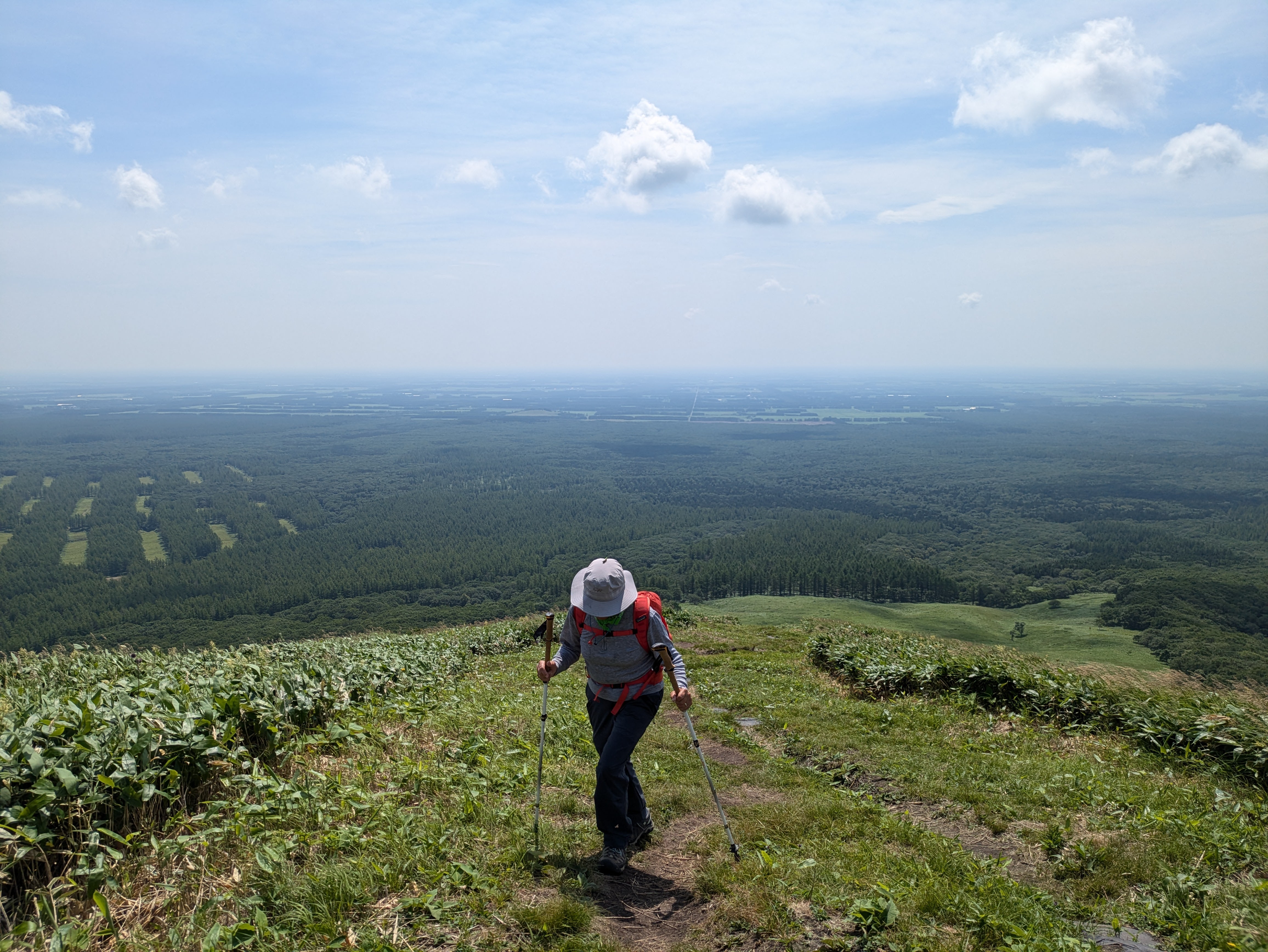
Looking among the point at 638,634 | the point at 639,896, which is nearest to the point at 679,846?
the point at 639,896

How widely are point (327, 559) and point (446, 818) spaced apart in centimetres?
14402

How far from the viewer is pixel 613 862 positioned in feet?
20.4

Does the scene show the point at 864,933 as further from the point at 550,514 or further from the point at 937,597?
the point at 550,514

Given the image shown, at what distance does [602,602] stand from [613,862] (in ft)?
8.35

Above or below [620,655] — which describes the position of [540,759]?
below

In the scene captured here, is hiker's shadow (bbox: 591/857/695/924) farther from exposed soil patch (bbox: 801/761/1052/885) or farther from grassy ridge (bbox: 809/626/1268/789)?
grassy ridge (bbox: 809/626/1268/789)

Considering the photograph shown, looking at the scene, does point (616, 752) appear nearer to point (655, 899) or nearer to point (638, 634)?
point (638, 634)

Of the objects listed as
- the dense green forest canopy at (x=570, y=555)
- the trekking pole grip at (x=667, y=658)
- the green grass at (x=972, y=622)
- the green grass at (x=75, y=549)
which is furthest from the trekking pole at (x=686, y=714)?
the green grass at (x=75, y=549)

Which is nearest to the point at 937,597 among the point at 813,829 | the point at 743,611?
the point at 743,611

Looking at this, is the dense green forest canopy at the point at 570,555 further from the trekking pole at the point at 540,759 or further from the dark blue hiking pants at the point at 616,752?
the dark blue hiking pants at the point at 616,752

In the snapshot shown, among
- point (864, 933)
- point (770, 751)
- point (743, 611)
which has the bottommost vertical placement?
point (743, 611)

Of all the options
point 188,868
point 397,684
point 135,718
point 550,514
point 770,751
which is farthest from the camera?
point 550,514

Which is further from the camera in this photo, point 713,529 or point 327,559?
point 713,529

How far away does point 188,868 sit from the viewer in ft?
17.8
